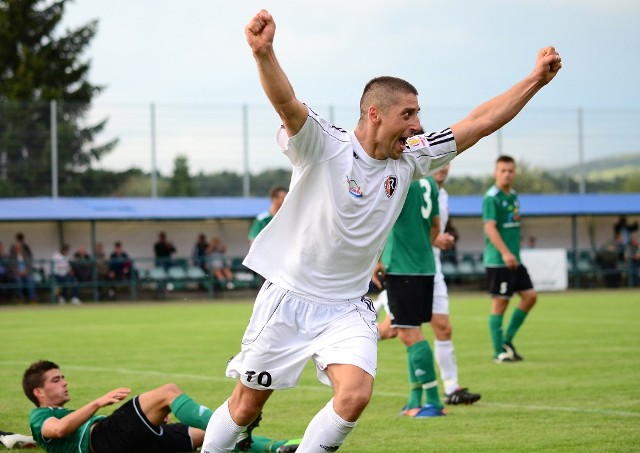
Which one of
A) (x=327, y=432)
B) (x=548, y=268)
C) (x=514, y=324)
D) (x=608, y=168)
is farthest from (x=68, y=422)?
(x=608, y=168)

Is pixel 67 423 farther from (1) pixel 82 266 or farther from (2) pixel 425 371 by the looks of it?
(1) pixel 82 266

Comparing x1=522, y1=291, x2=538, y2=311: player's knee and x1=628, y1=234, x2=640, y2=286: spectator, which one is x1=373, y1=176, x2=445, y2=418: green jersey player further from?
x1=628, y1=234, x2=640, y2=286: spectator

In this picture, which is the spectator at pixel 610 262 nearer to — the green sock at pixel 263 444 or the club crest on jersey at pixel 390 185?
the green sock at pixel 263 444

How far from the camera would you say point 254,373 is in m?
5.89

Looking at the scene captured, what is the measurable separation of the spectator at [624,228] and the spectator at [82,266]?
19.3m

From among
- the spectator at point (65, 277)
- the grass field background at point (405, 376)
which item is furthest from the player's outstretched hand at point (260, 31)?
the spectator at point (65, 277)

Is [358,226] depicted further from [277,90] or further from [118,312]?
[118,312]

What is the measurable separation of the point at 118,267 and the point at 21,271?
296 centimetres

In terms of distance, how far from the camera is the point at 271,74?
17.5 feet

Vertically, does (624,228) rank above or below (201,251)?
above

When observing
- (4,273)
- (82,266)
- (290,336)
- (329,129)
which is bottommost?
(4,273)

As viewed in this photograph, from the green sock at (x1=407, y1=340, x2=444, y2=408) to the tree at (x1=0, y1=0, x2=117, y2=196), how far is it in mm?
29223

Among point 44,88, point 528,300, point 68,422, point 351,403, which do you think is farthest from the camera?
point 44,88

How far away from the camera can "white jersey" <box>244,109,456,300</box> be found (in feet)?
19.0
